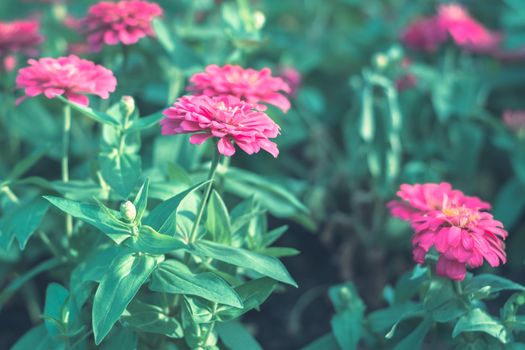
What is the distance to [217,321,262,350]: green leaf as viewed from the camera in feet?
3.59

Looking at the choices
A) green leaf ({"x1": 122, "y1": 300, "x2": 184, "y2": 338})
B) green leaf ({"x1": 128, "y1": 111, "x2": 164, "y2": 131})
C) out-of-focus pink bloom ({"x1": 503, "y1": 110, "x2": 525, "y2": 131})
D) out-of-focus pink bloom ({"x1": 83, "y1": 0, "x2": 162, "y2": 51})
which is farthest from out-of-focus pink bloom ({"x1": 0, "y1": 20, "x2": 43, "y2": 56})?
out-of-focus pink bloom ({"x1": 503, "y1": 110, "x2": 525, "y2": 131})

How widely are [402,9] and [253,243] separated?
1.47 m

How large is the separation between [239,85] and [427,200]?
363 millimetres

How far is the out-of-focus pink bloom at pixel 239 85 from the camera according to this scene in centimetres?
115

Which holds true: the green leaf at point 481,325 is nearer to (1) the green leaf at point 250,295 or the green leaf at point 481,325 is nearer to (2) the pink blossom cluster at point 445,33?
(1) the green leaf at point 250,295

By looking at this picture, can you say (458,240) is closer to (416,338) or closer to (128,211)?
(416,338)

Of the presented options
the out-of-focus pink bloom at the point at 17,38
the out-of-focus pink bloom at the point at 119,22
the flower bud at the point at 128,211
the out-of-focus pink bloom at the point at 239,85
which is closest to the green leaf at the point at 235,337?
the flower bud at the point at 128,211

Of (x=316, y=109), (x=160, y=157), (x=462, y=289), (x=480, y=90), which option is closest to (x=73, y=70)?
(x=160, y=157)

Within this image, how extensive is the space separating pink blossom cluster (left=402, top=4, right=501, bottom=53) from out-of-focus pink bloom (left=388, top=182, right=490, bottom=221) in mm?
708

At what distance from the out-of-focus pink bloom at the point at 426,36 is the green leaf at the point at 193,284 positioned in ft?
3.46

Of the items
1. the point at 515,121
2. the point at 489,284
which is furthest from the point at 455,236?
the point at 515,121

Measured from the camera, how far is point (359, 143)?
5.49 ft

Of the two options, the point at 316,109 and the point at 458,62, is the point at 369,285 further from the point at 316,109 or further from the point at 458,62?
the point at 458,62

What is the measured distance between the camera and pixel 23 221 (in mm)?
1121
